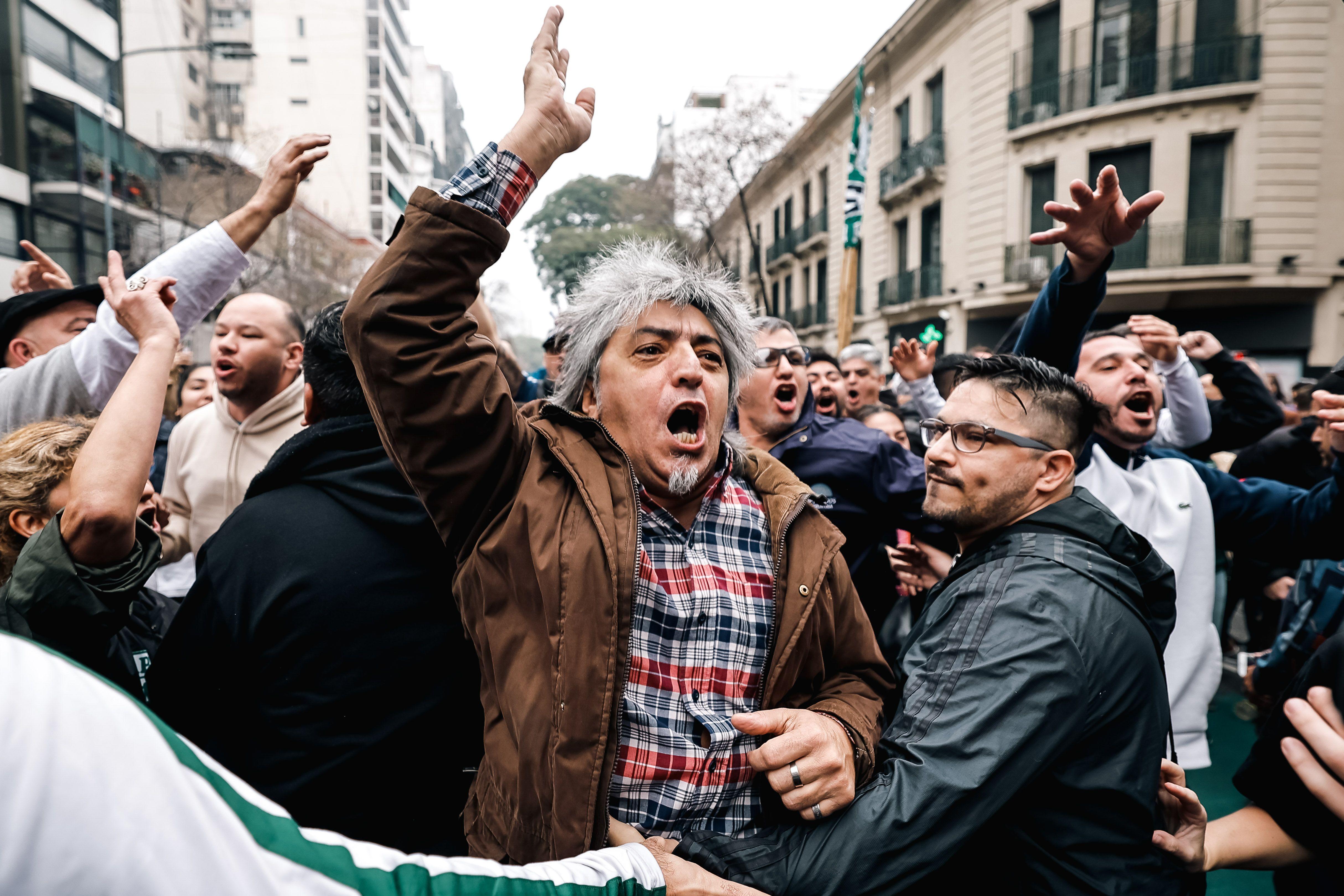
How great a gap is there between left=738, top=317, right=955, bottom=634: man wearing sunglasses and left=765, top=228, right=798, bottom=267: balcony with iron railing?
28152 millimetres

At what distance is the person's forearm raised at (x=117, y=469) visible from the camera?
1.56 metres

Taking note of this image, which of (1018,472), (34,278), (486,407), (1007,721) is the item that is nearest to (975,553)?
(1018,472)

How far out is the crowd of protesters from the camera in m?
1.53

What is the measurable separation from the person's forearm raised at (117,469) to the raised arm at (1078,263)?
7.80 ft

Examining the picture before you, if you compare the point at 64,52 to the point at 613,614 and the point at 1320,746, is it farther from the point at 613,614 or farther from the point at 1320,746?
the point at 1320,746

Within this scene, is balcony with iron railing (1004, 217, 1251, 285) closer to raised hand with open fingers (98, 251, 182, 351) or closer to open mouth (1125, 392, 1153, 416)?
open mouth (1125, 392, 1153, 416)

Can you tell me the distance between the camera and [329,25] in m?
50.8

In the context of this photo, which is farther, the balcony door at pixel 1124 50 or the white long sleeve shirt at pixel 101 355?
the balcony door at pixel 1124 50

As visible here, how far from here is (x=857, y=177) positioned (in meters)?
11.3

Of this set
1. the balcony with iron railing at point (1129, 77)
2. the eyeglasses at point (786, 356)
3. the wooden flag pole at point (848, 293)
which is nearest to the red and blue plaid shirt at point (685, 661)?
the eyeglasses at point (786, 356)

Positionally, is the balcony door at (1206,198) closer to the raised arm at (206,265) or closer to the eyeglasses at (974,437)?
the eyeglasses at (974,437)

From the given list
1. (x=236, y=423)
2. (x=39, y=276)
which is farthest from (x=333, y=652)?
(x=39, y=276)

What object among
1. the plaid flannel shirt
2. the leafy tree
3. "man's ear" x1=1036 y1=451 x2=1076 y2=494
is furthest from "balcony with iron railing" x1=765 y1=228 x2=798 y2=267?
the plaid flannel shirt

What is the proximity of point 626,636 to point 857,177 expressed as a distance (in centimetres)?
1100
